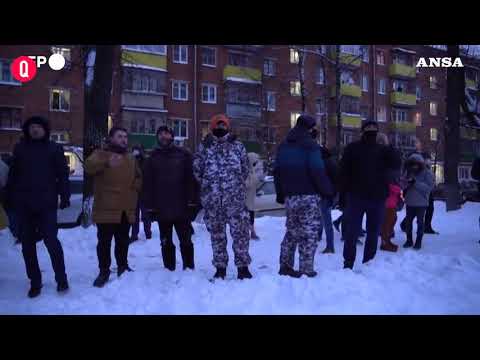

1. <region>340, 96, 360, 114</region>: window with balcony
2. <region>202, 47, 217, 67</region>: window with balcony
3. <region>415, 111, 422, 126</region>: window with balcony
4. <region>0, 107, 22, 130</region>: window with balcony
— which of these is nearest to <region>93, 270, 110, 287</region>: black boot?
<region>0, 107, 22, 130</region>: window with balcony

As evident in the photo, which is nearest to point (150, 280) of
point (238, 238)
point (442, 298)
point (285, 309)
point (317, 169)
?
point (238, 238)

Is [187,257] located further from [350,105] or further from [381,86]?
[381,86]

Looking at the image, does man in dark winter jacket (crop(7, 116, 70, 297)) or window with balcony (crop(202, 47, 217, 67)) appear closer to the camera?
man in dark winter jacket (crop(7, 116, 70, 297))

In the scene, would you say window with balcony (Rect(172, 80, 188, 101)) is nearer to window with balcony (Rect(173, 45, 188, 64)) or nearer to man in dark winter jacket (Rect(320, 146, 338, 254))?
window with balcony (Rect(173, 45, 188, 64))

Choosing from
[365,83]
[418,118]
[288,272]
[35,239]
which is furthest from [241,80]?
[35,239]

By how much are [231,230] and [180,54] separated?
32.3m

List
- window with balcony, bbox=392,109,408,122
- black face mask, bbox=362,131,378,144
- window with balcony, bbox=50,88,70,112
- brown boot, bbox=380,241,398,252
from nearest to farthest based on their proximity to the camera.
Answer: black face mask, bbox=362,131,378,144 < brown boot, bbox=380,241,398,252 < window with balcony, bbox=50,88,70,112 < window with balcony, bbox=392,109,408,122

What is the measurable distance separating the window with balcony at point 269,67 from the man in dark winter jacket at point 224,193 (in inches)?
1322

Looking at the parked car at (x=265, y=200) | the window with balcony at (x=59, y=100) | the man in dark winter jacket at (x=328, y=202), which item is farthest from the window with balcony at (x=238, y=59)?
the man in dark winter jacket at (x=328, y=202)

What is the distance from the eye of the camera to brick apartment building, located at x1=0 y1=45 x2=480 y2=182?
1172 inches

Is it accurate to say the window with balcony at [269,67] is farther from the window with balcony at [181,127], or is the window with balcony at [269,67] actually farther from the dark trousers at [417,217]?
the dark trousers at [417,217]

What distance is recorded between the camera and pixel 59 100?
30516 mm

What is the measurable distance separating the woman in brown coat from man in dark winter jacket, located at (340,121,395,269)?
2730 mm

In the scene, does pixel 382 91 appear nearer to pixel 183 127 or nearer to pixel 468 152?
pixel 468 152
